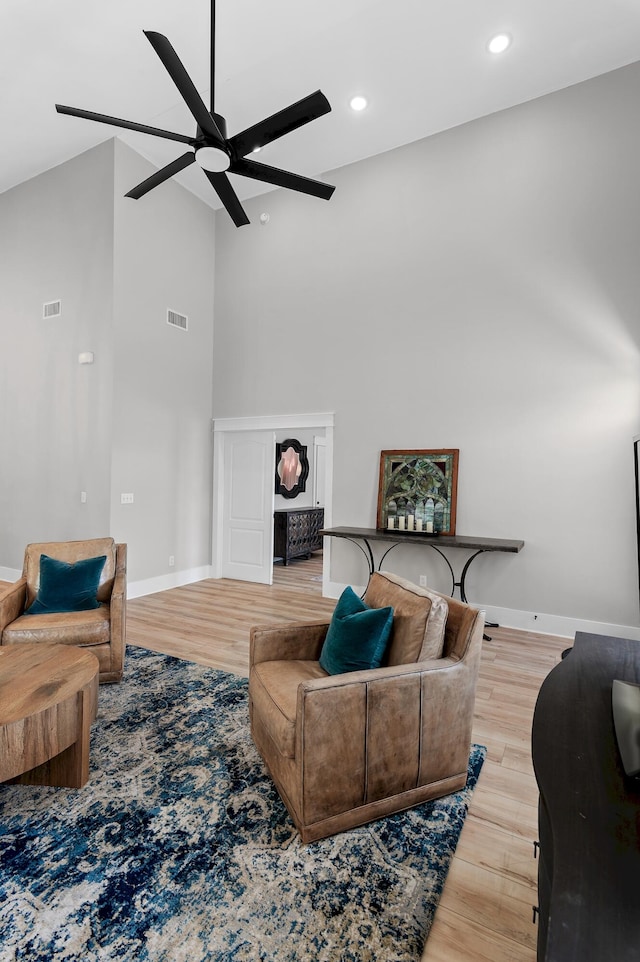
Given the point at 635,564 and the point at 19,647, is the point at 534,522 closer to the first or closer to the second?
the point at 635,564

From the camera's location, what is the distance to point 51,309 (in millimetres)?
5520

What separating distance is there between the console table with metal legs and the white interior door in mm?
1358

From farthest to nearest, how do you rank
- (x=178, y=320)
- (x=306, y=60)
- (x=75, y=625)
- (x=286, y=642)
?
(x=178, y=320)
(x=306, y=60)
(x=75, y=625)
(x=286, y=642)

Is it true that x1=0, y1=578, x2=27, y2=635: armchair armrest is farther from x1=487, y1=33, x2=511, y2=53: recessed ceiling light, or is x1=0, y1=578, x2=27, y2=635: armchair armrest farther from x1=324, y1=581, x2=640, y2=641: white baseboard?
x1=487, y1=33, x2=511, y2=53: recessed ceiling light

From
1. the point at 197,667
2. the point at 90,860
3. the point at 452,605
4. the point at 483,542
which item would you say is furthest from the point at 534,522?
the point at 90,860

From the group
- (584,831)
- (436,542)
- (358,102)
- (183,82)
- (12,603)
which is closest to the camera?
(584,831)

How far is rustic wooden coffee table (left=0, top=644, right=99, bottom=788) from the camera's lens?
5.83ft

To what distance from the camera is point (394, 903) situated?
5.03ft

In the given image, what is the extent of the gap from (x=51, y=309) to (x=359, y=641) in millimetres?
5507

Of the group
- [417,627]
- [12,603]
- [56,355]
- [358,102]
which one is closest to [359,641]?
[417,627]

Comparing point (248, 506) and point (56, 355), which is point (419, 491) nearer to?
point (248, 506)

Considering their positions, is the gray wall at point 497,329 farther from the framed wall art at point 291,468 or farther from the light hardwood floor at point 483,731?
the framed wall art at point 291,468

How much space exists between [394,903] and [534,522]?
3495mm

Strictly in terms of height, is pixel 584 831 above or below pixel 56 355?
below
